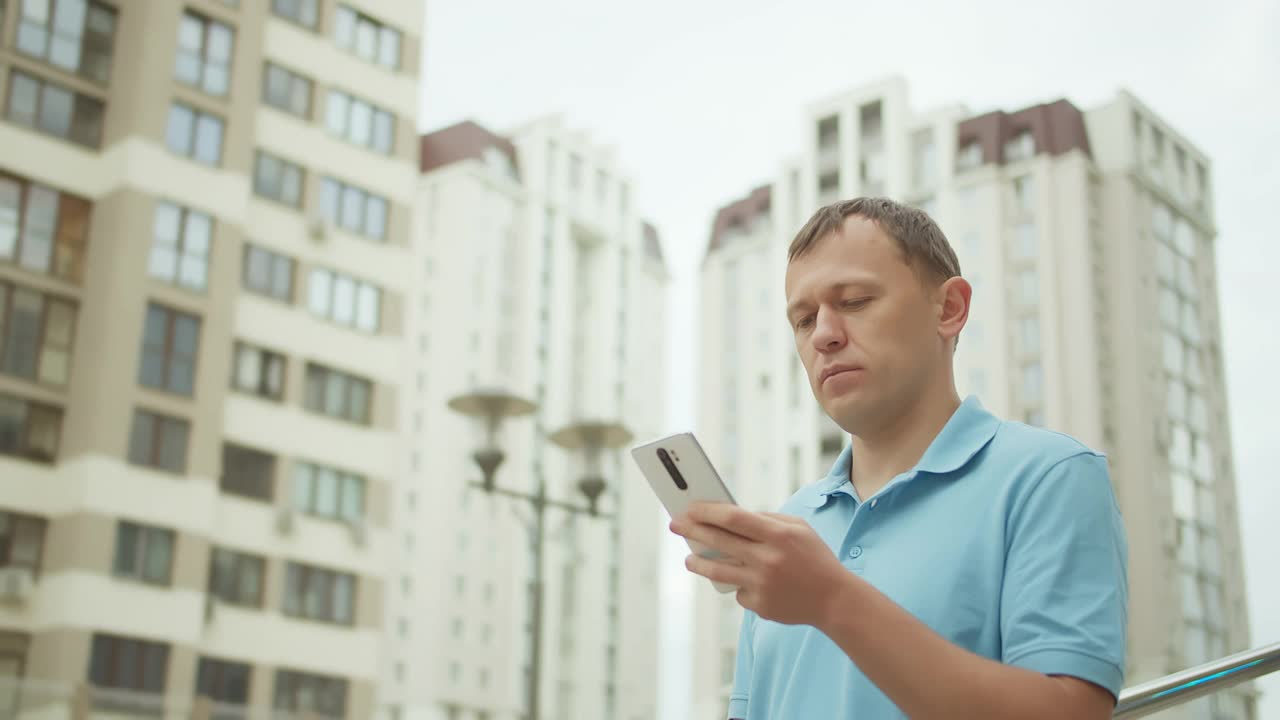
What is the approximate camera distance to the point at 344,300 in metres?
19.5

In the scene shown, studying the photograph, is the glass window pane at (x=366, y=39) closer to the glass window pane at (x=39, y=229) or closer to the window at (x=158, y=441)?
the glass window pane at (x=39, y=229)

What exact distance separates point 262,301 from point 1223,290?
2602 centimetres

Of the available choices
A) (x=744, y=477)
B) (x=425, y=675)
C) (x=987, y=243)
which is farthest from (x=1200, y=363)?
(x=425, y=675)

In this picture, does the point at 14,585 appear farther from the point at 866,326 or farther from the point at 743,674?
the point at 866,326

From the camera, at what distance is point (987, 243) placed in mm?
31500

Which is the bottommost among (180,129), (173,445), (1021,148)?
(173,445)

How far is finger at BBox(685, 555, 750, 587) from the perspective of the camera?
906 millimetres

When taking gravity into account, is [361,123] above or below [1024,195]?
below

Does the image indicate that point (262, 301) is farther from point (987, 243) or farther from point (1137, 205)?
point (1137, 205)

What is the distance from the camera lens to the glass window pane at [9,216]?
15.4m

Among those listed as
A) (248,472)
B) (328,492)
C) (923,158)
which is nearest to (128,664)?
(248,472)

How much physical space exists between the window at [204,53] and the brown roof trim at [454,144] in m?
19.6

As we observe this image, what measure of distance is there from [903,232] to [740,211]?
38175 mm

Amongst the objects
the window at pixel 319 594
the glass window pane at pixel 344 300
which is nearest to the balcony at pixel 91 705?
the window at pixel 319 594
